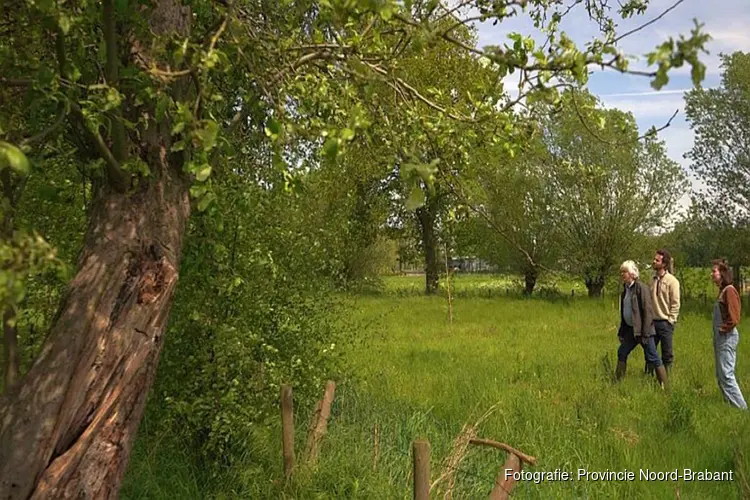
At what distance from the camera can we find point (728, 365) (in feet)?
27.7

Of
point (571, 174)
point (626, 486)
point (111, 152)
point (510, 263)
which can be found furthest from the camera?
Answer: point (510, 263)

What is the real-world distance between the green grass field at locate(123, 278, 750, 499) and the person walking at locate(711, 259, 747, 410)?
0.79ft

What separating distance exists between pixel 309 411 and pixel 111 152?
13.3ft

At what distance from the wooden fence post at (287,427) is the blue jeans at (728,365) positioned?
5.93 metres

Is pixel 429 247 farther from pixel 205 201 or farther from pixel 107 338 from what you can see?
pixel 205 201

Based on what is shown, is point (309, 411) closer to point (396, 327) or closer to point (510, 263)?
point (396, 327)

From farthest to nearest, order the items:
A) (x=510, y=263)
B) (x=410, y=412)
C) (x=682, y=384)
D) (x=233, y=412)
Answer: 1. (x=510, y=263)
2. (x=682, y=384)
3. (x=410, y=412)
4. (x=233, y=412)

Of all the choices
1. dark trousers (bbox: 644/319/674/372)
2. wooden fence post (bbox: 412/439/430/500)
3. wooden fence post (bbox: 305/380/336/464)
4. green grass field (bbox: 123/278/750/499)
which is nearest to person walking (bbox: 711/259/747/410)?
green grass field (bbox: 123/278/750/499)

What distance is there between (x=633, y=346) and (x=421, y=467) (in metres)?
7.49

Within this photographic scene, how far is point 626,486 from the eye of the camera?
5719 mm

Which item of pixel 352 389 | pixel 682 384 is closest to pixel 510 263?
pixel 682 384

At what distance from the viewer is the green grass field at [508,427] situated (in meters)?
5.31

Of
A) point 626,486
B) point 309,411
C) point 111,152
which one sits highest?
point 111,152

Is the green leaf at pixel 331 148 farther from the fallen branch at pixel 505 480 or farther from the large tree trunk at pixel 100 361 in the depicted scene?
the fallen branch at pixel 505 480
